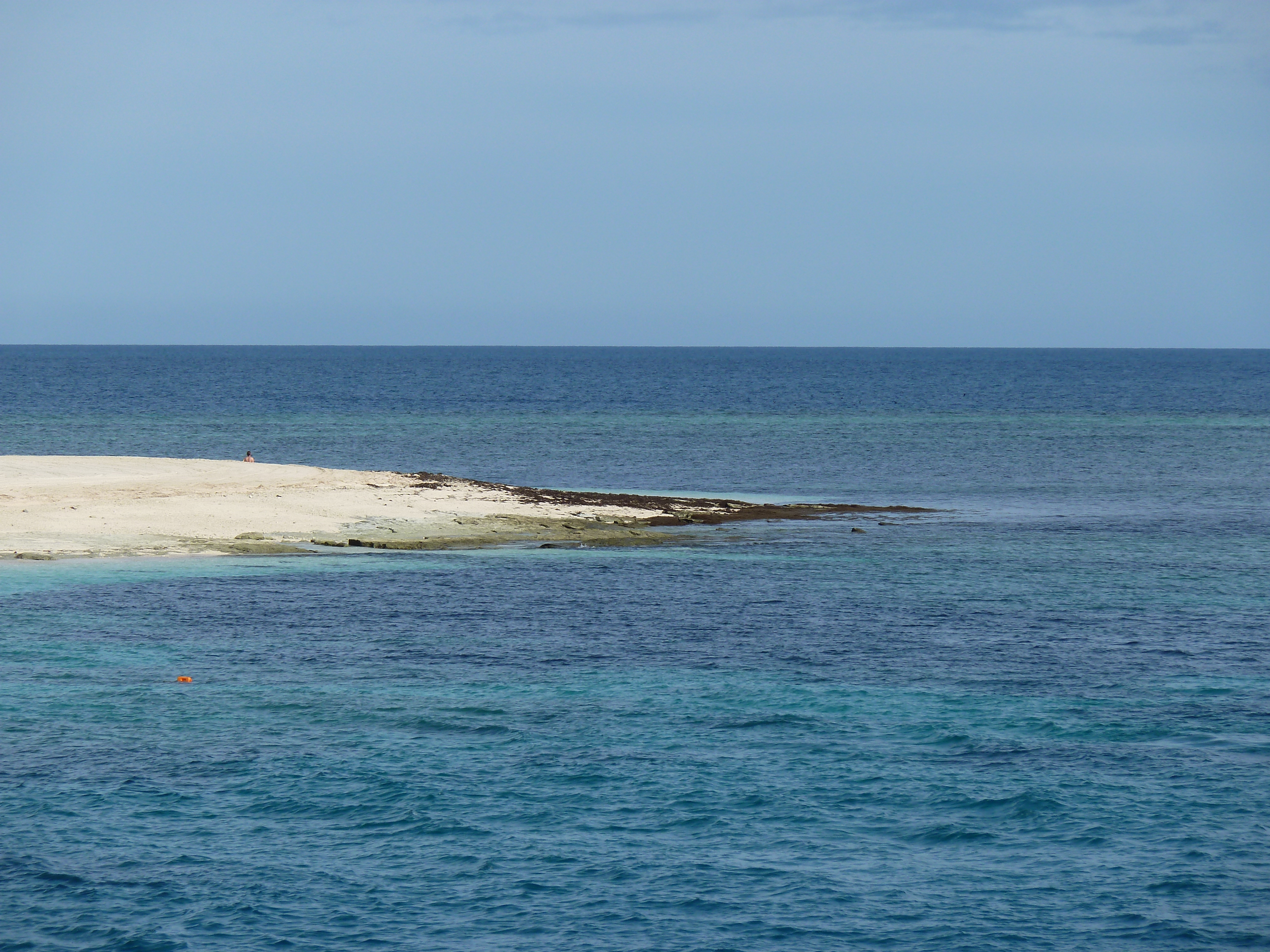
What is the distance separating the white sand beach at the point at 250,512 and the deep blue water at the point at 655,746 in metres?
2.50

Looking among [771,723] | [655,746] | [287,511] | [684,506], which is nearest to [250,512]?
[287,511]

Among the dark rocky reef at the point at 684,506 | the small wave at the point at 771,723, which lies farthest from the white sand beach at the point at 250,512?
the small wave at the point at 771,723

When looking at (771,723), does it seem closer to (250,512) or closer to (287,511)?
(287,511)

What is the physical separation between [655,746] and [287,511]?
29.3 metres

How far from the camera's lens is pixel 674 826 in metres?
20.0

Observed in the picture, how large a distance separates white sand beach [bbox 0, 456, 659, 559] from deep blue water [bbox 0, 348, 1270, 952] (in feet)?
8.19

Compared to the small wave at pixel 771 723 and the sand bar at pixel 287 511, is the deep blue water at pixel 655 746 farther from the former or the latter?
the sand bar at pixel 287 511

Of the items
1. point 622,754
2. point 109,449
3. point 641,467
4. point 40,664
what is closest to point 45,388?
point 109,449

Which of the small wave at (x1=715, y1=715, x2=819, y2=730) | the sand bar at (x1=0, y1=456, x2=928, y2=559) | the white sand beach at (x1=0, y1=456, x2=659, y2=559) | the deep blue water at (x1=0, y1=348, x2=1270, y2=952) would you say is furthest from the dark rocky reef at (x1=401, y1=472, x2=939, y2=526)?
the small wave at (x1=715, y1=715, x2=819, y2=730)

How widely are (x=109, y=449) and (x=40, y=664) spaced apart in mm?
61435

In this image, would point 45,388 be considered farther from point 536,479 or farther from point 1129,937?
point 1129,937

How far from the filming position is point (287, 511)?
5009 centimetres

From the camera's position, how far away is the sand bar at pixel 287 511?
148 feet

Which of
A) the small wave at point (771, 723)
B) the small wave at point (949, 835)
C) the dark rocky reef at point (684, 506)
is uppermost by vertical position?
the dark rocky reef at point (684, 506)
